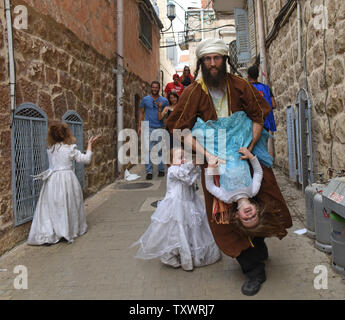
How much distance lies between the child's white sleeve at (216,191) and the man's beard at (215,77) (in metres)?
0.68

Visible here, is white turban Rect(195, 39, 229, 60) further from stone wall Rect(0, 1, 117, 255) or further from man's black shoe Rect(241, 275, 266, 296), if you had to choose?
stone wall Rect(0, 1, 117, 255)

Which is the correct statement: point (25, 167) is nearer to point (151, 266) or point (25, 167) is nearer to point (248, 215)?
point (151, 266)

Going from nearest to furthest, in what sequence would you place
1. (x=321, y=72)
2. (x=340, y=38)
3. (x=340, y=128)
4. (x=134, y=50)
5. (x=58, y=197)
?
(x=340, y=38), (x=340, y=128), (x=58, y=197), (x=321, y=72), (x=134, y=50)

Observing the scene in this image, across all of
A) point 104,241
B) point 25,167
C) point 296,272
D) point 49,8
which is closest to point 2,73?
point 25,167

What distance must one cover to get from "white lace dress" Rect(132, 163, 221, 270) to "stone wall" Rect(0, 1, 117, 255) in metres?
1.57

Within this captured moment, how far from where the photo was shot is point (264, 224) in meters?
2.12

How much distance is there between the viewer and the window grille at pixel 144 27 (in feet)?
34.1

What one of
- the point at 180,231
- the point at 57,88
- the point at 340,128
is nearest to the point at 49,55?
the point at 57,88

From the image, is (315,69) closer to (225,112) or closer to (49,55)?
(225,112)

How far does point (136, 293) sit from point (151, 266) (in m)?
0.50

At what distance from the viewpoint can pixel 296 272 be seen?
2.57 meters

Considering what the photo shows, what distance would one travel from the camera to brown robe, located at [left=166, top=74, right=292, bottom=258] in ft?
7.61

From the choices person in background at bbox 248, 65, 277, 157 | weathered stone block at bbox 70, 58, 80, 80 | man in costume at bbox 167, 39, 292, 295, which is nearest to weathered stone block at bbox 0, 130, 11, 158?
man in costume at bbox 167, 39, 292, 295

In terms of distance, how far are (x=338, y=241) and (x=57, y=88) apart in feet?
12.5
